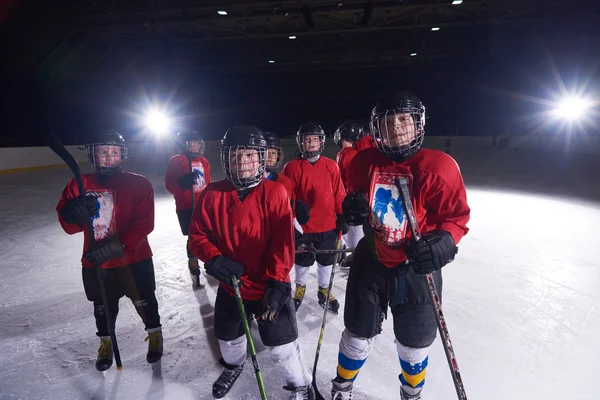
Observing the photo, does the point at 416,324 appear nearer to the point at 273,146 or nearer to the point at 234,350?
the point at 234,350

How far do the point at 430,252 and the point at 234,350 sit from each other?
3.47ft

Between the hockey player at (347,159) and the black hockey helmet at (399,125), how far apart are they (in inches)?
68.4

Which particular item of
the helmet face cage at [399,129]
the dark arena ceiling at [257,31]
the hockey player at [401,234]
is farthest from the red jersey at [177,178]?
the dark arena ceiling at [257,31]

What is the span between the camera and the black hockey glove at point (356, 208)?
152 centimetres

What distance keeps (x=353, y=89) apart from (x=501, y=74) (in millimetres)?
5322

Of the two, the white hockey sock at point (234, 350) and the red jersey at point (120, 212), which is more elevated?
the red jersey at point (120, 212)

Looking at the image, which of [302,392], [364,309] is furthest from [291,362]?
[364,309]

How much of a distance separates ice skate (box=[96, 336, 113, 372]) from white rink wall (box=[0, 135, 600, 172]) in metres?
A: 10.8

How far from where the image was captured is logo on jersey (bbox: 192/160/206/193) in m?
3.39

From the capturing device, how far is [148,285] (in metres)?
2.02

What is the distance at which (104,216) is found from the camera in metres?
1.90

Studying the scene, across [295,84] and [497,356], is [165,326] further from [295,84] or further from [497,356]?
→ [295,84]

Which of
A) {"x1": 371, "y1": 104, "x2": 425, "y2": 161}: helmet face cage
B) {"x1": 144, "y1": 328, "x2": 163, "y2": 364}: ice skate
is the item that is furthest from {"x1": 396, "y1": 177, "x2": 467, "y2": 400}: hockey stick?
{"x1": 144, "y1": 328, "x2": 163, "y2": 364}: ice skate

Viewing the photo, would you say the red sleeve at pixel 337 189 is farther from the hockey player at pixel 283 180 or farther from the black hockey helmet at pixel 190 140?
the black hockey helmet at pixel 190 140
